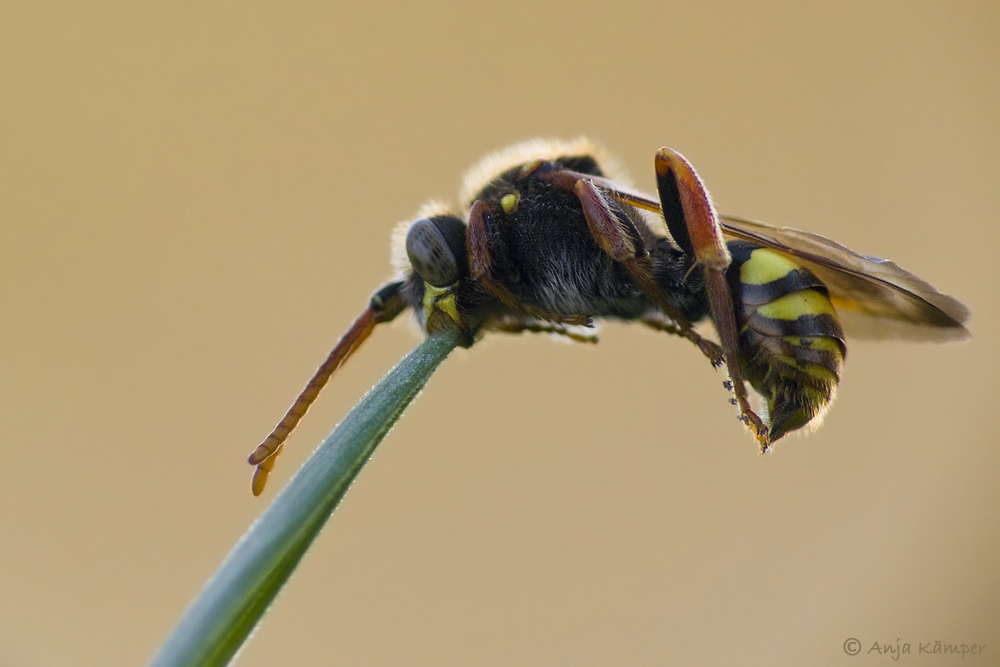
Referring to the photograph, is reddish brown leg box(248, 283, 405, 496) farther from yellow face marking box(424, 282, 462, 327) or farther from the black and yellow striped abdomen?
the black and yellow striped abdomen

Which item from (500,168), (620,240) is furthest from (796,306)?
(500,168)

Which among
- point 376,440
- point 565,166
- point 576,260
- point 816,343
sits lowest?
point 816,343

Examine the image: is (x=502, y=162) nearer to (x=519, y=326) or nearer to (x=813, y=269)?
(x=519, y=326)

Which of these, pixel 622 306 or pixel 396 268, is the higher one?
pixel 396 268

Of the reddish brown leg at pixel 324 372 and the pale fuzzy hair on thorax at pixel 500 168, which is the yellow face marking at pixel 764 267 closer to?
the pale fuzzy hair on thorax at pixel 500 168

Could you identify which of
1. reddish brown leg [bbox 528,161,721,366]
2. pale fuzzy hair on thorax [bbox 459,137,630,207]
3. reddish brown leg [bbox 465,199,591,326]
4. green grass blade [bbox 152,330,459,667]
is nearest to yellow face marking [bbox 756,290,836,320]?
reddish brown leg [bbox 528,161,721,366]

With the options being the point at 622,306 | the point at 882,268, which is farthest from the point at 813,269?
the point at 622,306

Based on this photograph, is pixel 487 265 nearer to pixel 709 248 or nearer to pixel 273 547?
pixel 709 248
